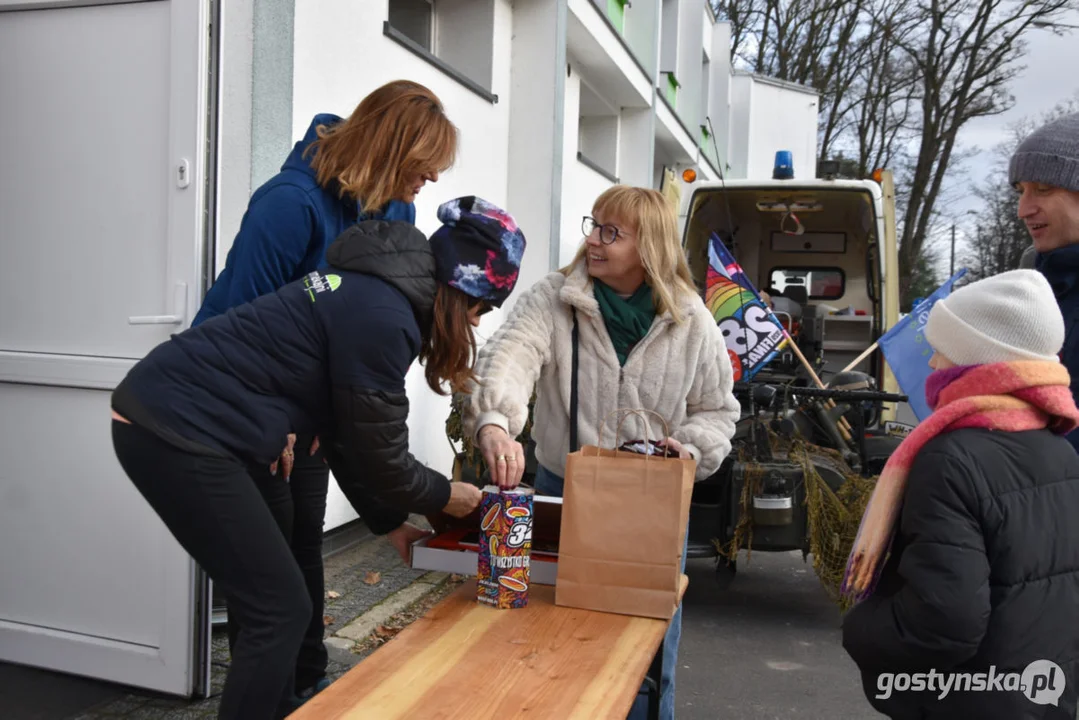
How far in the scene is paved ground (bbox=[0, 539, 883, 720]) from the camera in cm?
347

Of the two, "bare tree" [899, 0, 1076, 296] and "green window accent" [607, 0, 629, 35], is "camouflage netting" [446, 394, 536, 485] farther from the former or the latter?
"bare tree" [899, 0, 1076, 296]

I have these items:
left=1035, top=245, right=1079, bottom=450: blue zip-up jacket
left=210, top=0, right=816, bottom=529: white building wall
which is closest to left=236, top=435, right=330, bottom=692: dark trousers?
left=210, top=0, right=816, bottom=529: white building wall

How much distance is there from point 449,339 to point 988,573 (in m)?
1.19

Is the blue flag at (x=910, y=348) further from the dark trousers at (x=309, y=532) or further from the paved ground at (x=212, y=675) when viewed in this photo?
the dark trousers at (x=309, y=532)

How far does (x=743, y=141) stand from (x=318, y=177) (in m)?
23.7

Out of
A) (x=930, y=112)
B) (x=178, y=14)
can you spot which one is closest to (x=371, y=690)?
(x=178, y=14)

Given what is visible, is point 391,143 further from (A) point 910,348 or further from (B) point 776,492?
(A) point 910,348

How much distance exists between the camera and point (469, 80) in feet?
24.6

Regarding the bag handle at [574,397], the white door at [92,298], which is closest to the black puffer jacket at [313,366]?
the bag handle at [574,397]

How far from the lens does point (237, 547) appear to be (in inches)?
82.7

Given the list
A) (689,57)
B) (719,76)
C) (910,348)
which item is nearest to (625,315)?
(910,348)

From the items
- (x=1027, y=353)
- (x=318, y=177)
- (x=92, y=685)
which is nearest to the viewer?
(x=1027, y=353)

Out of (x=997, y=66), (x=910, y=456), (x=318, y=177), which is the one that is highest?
(x=997, y=66)

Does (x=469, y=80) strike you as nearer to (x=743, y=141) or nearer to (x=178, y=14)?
(x=178, y=14)
